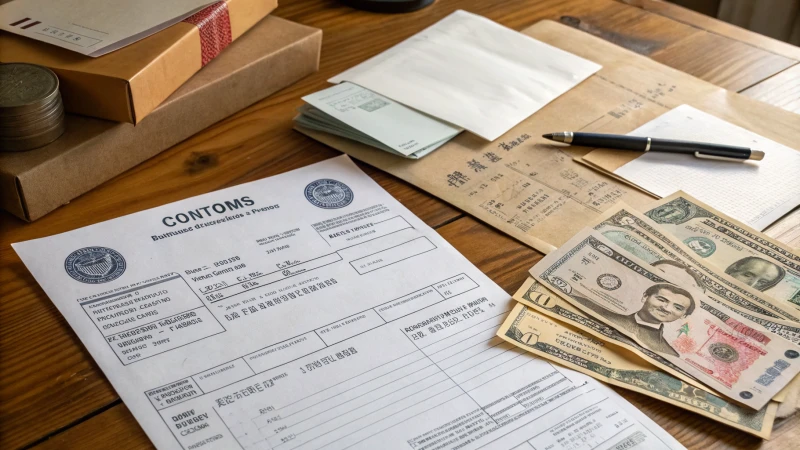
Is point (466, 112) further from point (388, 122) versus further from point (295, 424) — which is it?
point (295, 424)

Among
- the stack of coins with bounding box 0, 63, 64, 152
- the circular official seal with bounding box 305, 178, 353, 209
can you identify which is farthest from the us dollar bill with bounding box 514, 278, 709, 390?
the stack of coins with bounding box 0, 63, 64, 152

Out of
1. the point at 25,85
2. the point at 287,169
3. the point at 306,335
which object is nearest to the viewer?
the point at 306,335

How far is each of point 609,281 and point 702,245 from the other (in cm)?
12

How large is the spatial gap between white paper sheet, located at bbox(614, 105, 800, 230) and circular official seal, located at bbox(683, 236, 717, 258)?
7cm

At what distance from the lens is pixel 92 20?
822 mm

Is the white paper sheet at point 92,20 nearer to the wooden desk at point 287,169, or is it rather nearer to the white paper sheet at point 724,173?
the wooden desk at point 287,169

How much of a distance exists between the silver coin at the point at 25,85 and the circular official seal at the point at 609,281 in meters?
0.53

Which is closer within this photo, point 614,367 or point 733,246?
point 614,367

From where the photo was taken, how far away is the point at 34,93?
2.36ft

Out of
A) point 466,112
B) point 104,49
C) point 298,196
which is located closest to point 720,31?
point 466,112

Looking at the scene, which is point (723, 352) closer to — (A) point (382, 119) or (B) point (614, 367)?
(B) point (614, 367)

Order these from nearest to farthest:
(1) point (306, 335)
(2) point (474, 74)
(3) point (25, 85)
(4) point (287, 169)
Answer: (1) point (306, 335), (3) point (25, 85), (4) point (287, 169), (2) point (474, 74)

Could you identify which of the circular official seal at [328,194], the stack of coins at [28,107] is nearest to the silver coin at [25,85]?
the stack of coins at [28,107]

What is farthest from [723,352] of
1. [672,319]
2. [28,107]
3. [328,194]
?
[28,107]
